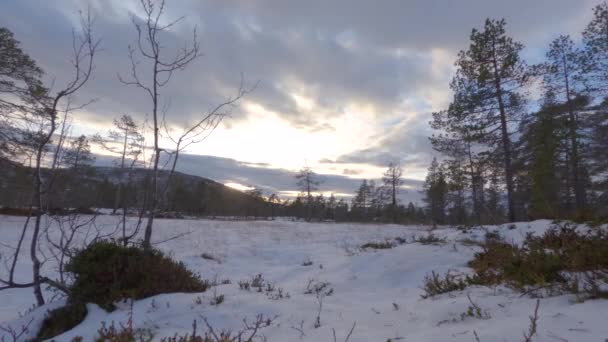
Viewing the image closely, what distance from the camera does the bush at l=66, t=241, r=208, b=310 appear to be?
13.9 feet

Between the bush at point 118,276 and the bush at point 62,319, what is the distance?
110mm

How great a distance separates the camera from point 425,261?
569 cm

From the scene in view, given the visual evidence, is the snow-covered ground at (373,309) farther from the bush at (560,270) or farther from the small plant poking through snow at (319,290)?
the bush at (560,270)

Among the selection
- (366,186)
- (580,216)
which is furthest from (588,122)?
(366,186)

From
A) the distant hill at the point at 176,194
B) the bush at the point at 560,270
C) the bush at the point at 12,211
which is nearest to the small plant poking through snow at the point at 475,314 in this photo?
the bush at the point at 560,270

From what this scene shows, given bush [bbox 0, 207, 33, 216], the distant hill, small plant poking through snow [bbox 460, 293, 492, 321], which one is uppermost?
the distant hill

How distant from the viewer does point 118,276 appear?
14.6 feet

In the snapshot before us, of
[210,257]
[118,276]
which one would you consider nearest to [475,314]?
[118,276]

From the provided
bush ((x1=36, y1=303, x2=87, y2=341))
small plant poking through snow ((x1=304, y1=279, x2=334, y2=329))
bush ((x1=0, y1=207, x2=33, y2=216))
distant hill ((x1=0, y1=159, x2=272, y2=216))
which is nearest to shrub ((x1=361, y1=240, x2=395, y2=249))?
small plant poking through snow ((x1=304, y1=279, x2=334, y2=329))

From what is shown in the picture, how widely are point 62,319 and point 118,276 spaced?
80 centimetres

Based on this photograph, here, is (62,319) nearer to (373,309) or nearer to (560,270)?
(373,309)

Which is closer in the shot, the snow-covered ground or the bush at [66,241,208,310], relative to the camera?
the snow-covered ground

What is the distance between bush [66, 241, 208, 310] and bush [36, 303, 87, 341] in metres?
0.11

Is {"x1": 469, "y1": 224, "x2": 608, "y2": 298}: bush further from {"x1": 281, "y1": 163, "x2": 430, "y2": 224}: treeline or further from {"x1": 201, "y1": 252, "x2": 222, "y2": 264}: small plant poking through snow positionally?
{"x1": 281, "y1": 163, "x2": 430, "y2": 224}: treeline
